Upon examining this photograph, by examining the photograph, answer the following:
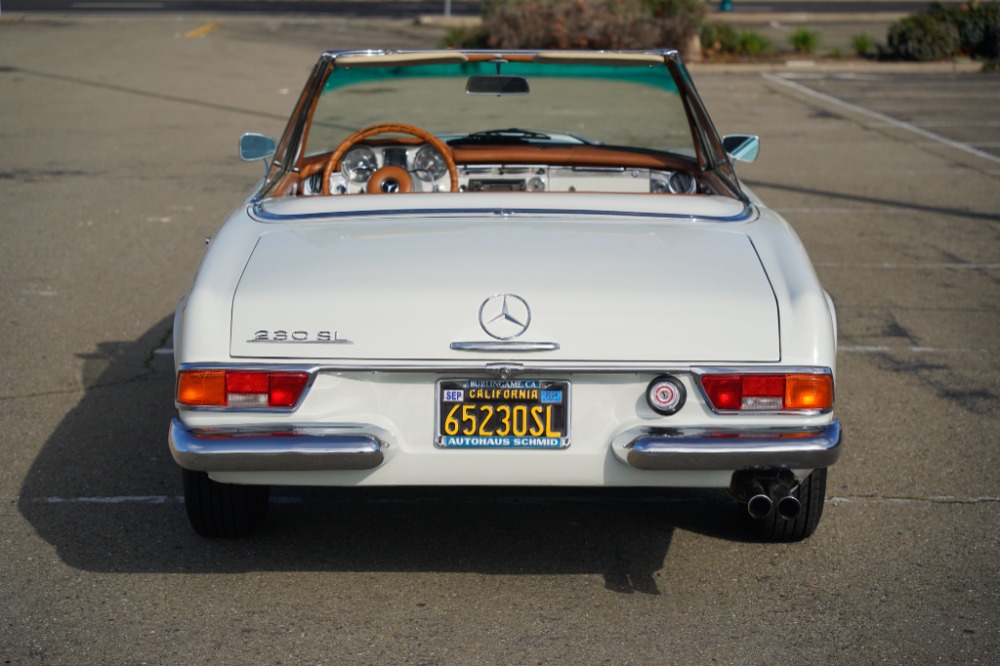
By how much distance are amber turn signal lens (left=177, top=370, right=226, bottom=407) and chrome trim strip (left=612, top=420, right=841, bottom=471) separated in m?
1.09

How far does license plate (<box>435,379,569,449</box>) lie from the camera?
3664 millimetres

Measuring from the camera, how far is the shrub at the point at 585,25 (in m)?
23.2

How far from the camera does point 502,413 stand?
3.67m

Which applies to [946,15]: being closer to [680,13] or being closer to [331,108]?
[680,13]

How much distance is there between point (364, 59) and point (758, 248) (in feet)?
6.54

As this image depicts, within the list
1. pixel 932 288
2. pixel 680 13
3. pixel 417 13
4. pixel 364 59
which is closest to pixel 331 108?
pixel 680 13

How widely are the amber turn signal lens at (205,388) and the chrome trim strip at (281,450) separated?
3.3 inches

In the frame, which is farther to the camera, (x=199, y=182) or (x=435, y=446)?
(x=199, y=182)

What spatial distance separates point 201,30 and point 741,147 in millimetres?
23999

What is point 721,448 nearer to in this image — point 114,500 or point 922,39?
point 114,500

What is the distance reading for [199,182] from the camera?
38.0 feet

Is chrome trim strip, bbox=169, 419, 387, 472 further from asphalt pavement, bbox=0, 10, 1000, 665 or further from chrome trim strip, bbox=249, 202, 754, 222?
chrome trim strip, bbox=249, 202, 754, 222

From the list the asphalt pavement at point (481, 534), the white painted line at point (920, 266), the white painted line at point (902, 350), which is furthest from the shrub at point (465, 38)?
the white painted line at point (902, 350)

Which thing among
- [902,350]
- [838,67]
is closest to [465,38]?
[838,67]
